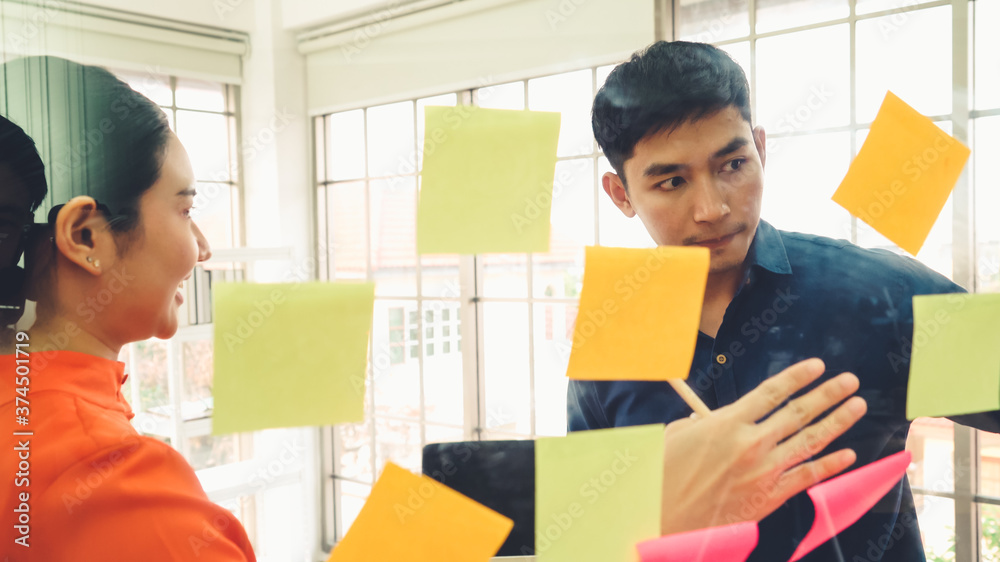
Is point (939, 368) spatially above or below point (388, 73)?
below

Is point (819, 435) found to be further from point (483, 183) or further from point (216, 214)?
point (216, 214)

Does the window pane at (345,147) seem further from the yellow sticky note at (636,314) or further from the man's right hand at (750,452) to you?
the man's right hand at (750,452)

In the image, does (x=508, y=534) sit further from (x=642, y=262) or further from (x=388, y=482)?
(x=642, y=262)

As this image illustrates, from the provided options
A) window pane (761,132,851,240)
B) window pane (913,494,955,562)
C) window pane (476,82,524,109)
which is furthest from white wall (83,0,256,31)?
window pane (913,494,955,562)

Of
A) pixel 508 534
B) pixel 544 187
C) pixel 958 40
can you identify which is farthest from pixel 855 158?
pixel 508 534

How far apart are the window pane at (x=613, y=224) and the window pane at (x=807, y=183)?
0.09 meters

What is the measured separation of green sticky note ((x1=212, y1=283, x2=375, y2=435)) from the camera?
0.95 ft

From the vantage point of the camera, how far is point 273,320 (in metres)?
0.29

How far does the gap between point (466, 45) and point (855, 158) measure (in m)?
0.28

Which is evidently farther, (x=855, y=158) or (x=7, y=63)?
(x=855, y=158)

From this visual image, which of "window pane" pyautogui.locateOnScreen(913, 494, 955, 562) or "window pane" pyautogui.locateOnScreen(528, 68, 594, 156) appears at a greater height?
"window pane" pyautogui.locateOnScreen(528, 68, 594, 156)

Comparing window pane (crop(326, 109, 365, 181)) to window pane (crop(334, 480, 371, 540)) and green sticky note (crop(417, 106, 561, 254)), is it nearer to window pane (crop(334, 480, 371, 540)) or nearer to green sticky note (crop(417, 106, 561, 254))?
green sticky note (crop(417, 106, 561, 254))

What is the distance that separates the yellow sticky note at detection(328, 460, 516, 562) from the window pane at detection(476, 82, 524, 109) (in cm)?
22

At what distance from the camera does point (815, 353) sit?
1.31ft
